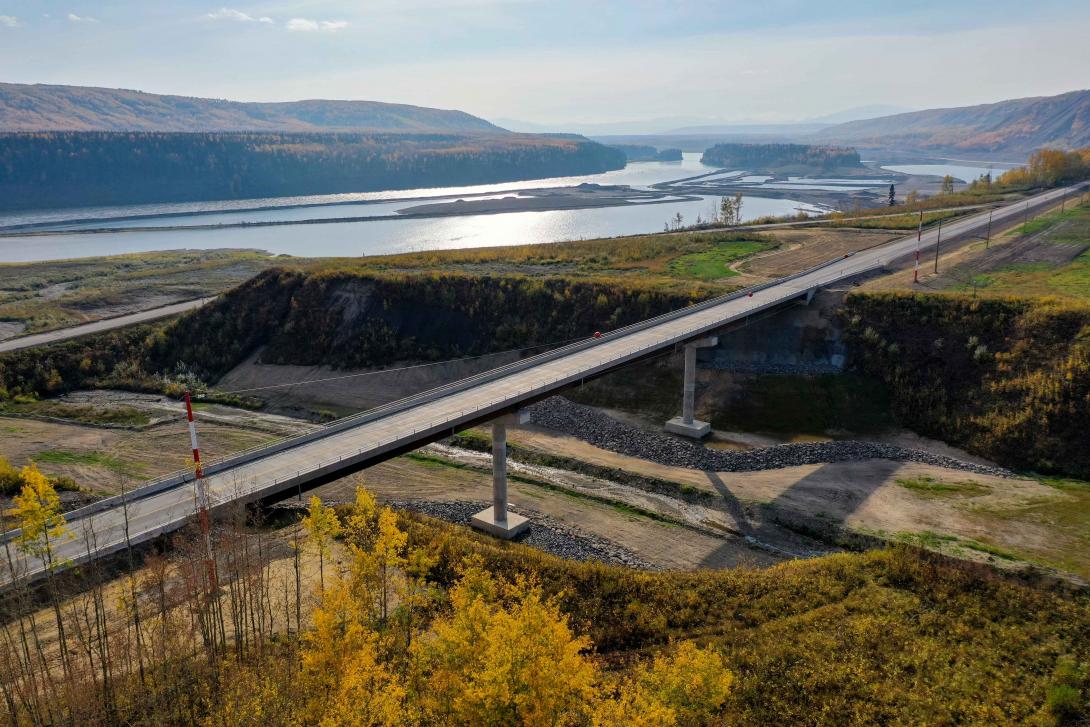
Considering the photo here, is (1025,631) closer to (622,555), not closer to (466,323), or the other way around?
(622,555)

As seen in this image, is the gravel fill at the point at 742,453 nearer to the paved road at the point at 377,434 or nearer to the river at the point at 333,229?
the paved road at the point at 377,434

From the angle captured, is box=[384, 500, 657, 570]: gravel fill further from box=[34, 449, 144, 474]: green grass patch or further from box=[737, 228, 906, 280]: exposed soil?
box=[737, 228, 906, 280]: exposed soil

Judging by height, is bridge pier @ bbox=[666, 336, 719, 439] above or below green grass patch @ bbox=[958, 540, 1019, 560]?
above

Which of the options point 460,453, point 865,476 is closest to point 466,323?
point 460,453

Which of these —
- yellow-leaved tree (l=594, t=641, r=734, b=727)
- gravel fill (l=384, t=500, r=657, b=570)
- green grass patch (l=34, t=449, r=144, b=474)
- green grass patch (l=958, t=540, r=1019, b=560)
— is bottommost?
gravel fill (l=384, t=500, r=657, b=570)

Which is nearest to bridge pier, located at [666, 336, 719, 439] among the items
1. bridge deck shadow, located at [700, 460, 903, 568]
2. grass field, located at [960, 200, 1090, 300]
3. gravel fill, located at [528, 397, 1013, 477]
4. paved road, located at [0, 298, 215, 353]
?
gravel fill, located at [528, 397, 1013, 477]

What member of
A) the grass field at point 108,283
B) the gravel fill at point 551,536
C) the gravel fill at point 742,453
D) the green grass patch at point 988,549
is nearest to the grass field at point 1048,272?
the gravel fill at point 742,453
